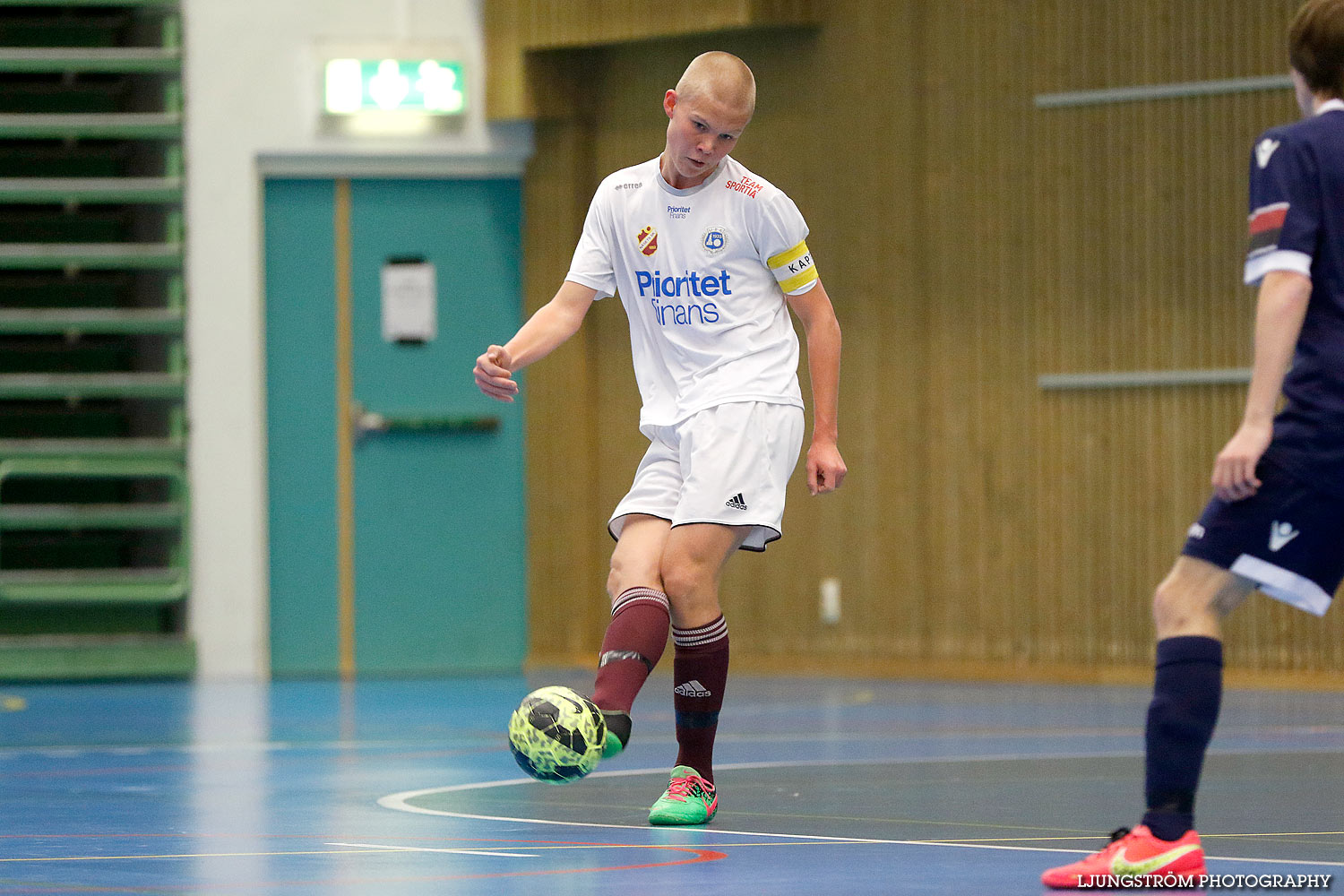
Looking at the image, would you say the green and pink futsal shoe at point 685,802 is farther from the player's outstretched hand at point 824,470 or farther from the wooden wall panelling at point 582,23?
the wooden wall panelling at point 582,23

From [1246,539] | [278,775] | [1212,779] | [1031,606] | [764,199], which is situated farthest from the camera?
[1031,606]

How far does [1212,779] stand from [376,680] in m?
6.41

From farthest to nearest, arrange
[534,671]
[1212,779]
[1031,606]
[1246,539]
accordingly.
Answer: [534,671], [1031,606], [1212,779], [1246,539]

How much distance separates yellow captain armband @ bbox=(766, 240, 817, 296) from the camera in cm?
459

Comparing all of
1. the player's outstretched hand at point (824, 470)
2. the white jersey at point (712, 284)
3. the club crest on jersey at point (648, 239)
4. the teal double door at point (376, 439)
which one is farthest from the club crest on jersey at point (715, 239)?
the teal double door at point (376, 439)

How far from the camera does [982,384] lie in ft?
34.4

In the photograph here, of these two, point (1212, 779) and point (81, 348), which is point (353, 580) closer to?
point (81, 348)

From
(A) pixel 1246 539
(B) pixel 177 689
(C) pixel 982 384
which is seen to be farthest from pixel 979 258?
(A) pixel 1246 539

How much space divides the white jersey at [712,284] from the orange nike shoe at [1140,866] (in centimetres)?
152

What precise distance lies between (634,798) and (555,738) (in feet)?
3.87

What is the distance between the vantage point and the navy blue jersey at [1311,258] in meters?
3.27

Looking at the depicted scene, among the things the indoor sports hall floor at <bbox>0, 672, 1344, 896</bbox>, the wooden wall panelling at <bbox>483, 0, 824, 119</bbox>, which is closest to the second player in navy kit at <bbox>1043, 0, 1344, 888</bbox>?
the indoor sports hall floor at <bbox>0, 672, 1344, 896</bbox>

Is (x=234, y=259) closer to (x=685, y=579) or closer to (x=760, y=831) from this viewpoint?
(x=685, y=579)

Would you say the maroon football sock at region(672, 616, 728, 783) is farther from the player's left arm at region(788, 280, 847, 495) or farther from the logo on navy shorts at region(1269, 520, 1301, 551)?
the logo on navy shorts at region(1269, 520, 1301, 551)
